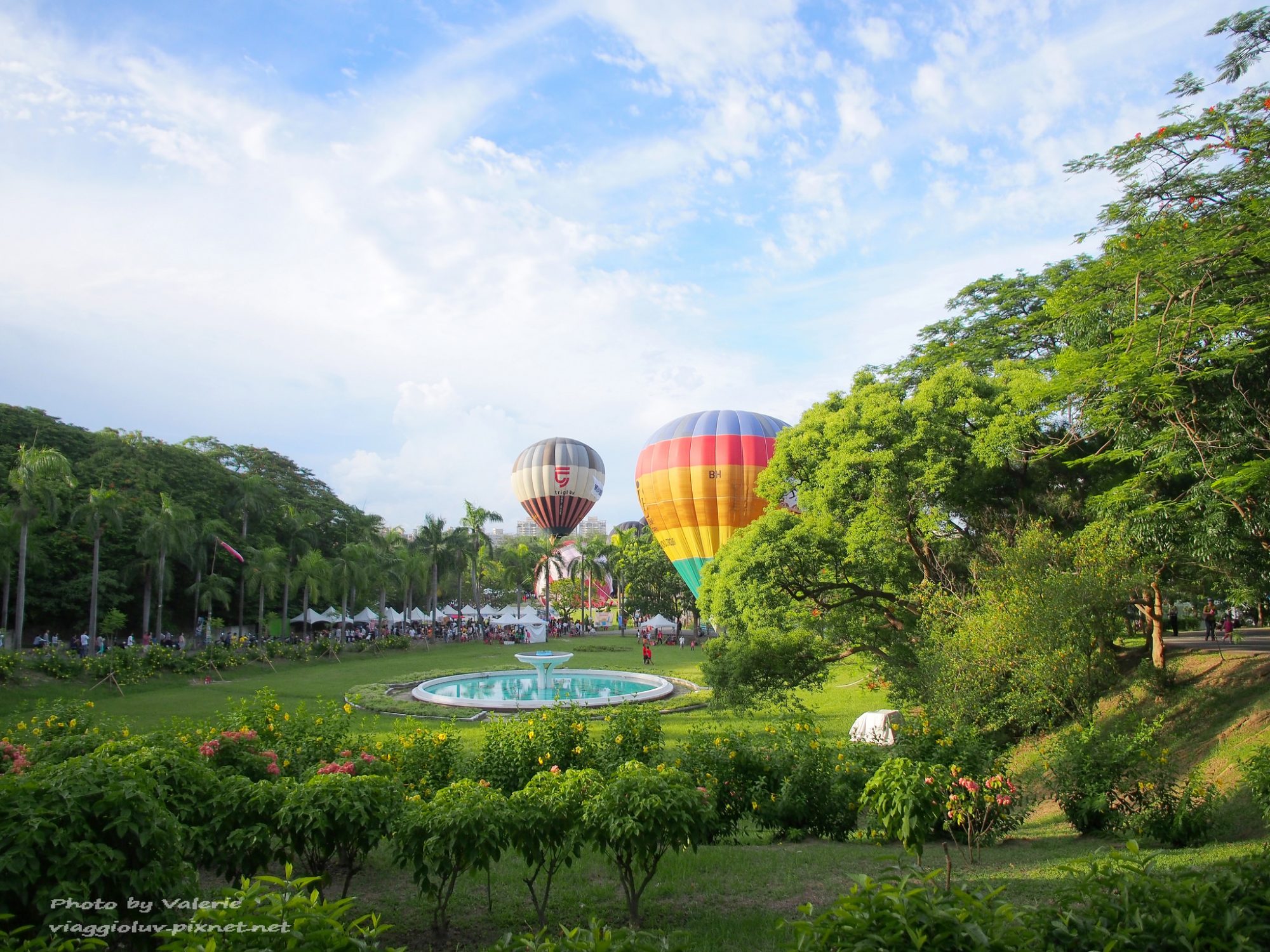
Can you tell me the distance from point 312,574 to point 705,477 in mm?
27379

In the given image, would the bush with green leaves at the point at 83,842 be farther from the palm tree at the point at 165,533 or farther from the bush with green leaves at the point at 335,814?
the palm tree at the point at 165,533

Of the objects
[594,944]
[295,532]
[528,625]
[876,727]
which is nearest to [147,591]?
[295,532]

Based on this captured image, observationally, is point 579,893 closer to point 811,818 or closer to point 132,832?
point 811,818

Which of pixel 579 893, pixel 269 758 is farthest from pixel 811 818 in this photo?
pixel 269 758

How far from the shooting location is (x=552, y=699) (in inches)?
1053

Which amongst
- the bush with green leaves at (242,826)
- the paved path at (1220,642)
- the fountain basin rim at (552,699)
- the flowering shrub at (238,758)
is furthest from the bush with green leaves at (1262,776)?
the fountain basin rim at (552,699)

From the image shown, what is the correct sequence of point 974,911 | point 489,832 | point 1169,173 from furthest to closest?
point 1169,173 < point 489,832 < point 974,911

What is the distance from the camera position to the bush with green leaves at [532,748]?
9.98 metres

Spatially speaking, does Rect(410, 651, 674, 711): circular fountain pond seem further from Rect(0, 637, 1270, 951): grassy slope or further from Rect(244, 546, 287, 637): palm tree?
Rect(244, 546, 287, 637): palm tree

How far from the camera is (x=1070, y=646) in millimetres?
12875

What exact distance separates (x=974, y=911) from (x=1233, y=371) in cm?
1078

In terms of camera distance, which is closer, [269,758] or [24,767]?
[24,767]

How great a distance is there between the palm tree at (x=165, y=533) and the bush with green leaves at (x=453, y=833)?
38319 mm

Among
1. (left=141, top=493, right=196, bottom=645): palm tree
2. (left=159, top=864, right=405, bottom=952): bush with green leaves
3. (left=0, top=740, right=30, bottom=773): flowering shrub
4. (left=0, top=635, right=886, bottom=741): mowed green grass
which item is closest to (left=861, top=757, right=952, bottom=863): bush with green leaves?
(left=159, top=864, right=405, bottom=952): bush with green leaves
